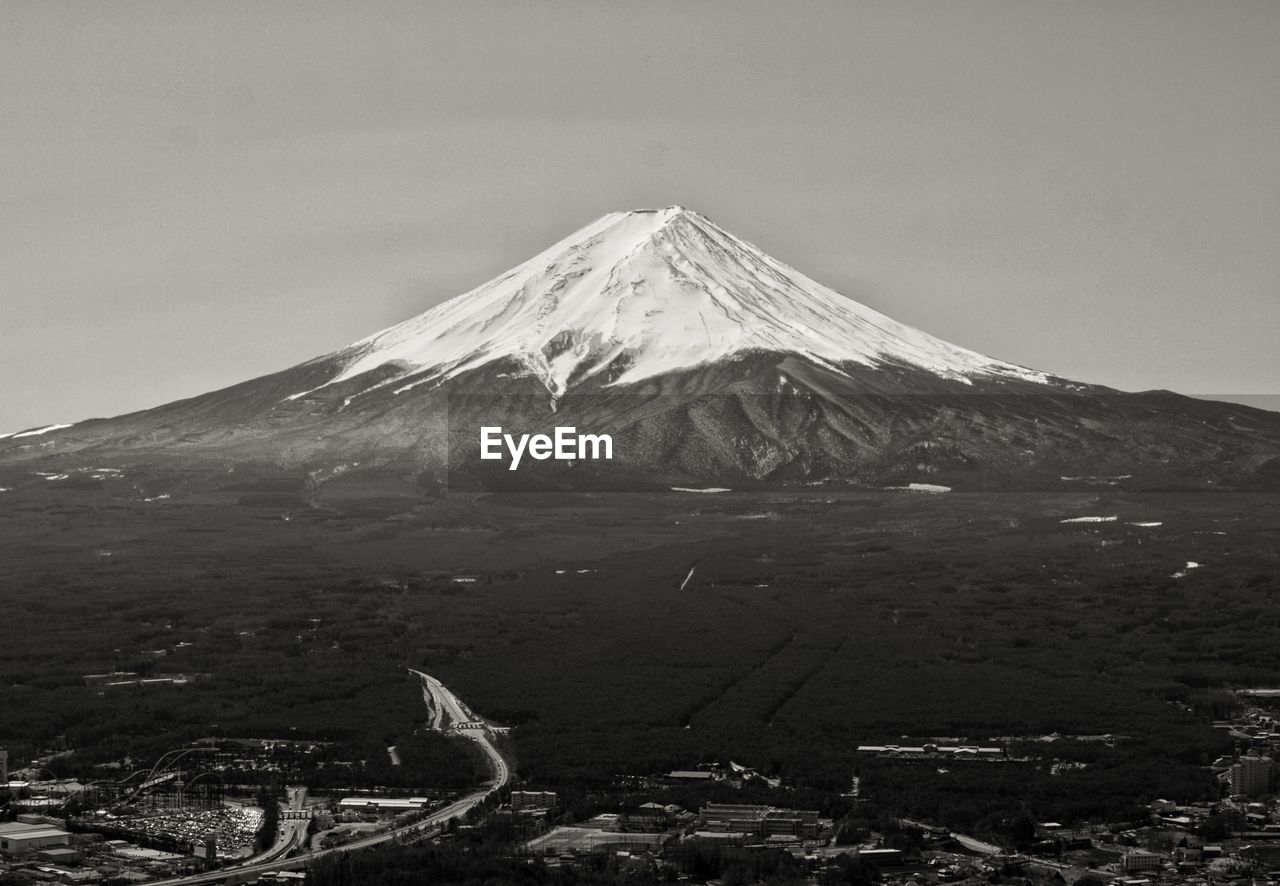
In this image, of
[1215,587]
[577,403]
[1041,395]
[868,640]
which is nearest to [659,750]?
[868,640]

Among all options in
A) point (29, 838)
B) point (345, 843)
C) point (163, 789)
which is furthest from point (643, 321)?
point (29, 838)

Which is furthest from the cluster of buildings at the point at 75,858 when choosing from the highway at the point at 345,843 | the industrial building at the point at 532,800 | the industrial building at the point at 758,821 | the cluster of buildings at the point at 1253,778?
the cluster of buildings at the point at 1253,778

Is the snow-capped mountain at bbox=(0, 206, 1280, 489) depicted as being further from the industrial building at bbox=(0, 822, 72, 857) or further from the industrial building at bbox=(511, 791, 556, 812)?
the industrial building at bbox=(0, 822, 72, 857)

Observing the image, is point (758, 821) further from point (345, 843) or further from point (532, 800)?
point (345, 843)

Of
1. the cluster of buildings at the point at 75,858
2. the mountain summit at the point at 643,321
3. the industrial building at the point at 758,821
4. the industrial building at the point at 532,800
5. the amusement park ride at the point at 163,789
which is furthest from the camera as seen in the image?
the mountain summit at the point at 643,321

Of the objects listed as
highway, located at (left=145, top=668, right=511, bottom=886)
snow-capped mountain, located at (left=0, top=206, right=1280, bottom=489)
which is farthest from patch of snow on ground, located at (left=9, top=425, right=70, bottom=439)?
highway, located at (left=145, top=668, right=511, bottom=886)

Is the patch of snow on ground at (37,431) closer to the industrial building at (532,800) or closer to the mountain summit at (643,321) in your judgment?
the mountain summit at (643,321)
